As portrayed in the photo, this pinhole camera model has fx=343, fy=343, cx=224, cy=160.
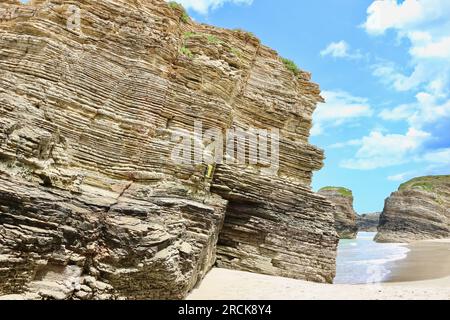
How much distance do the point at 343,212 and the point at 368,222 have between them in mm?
60550

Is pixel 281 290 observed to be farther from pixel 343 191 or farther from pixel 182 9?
pixel 343 191

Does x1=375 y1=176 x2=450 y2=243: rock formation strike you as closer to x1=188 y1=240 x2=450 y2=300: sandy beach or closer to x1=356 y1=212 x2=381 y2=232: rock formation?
x1=356 y1=212 x2=381 y2=232: rock formation

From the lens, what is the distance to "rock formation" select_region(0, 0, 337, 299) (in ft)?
31.0

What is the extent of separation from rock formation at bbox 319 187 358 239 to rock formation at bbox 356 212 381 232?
56.3m

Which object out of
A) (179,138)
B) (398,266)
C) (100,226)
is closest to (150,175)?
(179,138)

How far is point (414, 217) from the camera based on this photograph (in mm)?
63906

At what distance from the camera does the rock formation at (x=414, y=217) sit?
61.5 meters

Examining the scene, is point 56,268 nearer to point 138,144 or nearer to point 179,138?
point 138,144

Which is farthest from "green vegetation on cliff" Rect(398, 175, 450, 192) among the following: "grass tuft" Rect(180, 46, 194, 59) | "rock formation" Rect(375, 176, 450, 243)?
"grass tuft" Rect(180, 46, 194, 59)

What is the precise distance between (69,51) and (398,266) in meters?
25.7

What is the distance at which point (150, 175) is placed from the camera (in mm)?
13039

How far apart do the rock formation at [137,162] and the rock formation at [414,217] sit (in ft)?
171

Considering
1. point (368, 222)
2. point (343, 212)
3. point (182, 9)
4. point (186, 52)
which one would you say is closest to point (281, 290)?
point (186, 52)

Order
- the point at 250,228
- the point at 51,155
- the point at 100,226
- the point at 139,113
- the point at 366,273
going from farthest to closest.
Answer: the point at 366,273
the point at 250,228
the point at 139,113
the point at 51,155
the point at 100,226
